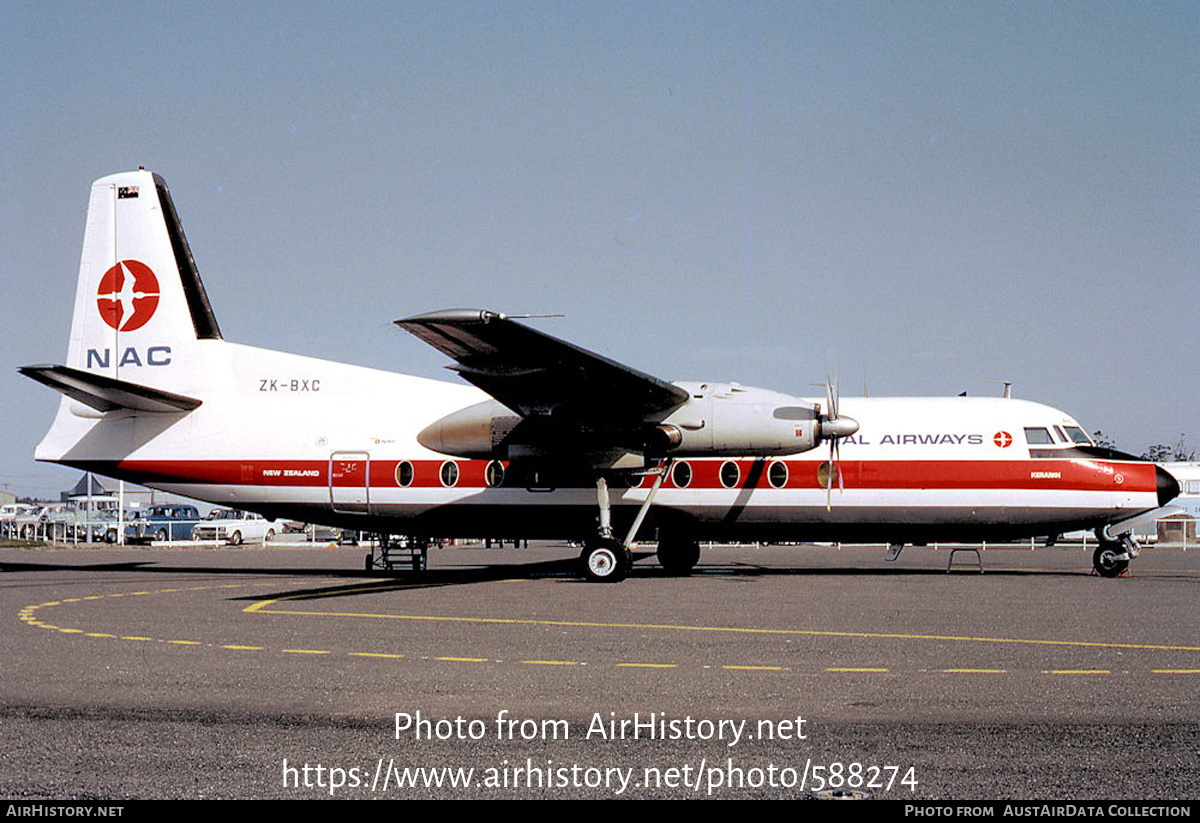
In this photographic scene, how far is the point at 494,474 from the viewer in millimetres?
23172

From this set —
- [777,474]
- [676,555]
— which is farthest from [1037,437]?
[676,555]

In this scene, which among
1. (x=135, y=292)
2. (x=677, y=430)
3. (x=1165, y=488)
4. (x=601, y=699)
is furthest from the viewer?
(x=135, y=292)

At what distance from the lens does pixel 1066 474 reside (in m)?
22.1

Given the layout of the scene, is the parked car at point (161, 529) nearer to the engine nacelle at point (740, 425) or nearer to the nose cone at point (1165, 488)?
the engine nacelle at point (740, 425)

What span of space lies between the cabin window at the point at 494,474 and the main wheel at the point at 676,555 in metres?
3.99

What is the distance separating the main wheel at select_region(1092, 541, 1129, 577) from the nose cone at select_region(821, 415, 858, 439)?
6655 millimetres

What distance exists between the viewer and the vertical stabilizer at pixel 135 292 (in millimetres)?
24594

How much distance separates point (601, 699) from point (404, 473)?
16131 mm

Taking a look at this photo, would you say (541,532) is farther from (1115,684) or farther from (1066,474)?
(1115,684)

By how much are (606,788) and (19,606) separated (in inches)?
541

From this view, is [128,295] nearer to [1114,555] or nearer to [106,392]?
[106,392]

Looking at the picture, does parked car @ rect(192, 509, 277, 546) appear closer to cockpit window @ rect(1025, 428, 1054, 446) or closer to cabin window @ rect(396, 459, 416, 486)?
cabin window @ rect(396, 459, 416, 486)

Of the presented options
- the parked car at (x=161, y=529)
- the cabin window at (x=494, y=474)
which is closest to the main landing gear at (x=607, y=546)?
the cabin window at (x=494, y=474)

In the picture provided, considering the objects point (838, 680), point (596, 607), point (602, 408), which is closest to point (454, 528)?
→ point (602, 408)
